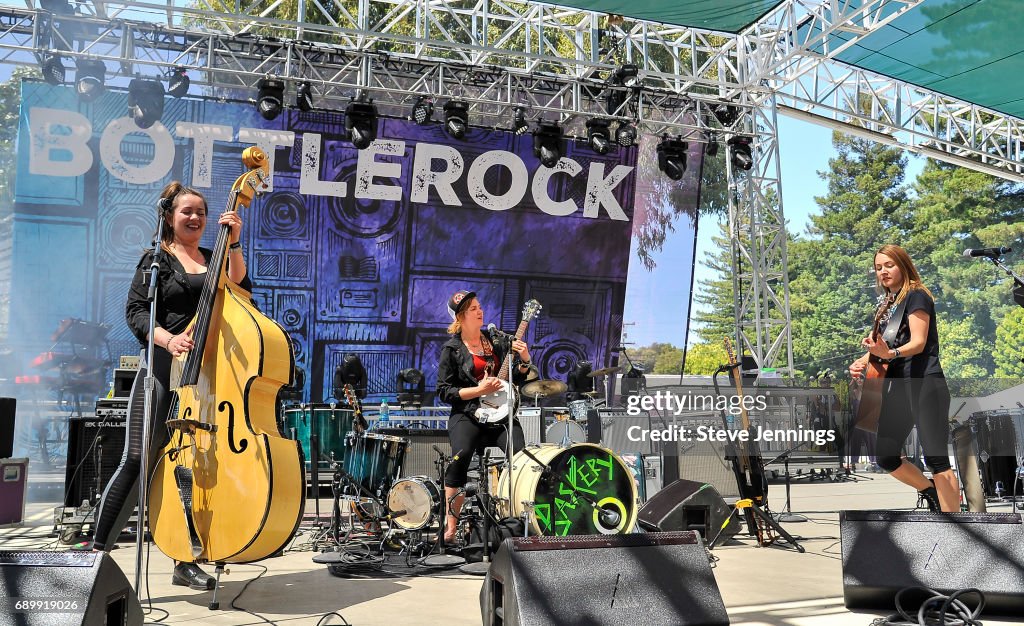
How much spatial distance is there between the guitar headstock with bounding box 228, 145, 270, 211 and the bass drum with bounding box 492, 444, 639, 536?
87.9 inches

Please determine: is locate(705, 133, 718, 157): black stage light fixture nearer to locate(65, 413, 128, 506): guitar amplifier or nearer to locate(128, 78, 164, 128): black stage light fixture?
locate(128, 78, 164, 128): black stage light fixture

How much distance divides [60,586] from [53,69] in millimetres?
8603

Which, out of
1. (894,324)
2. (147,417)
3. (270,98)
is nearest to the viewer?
(147,417)

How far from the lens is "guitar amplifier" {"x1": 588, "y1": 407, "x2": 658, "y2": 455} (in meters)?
6.12

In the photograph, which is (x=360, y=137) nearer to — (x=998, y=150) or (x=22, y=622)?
(x=22, y=622)

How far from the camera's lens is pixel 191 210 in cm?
395

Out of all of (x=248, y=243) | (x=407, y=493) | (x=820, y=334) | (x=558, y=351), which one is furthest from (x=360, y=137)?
(x=820, y=334)

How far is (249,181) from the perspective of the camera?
12.4ft

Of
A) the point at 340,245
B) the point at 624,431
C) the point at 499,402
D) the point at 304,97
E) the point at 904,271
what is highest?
the point at 304,97

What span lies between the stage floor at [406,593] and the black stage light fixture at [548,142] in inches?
260

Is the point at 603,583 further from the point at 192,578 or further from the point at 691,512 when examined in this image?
the point at 691,512

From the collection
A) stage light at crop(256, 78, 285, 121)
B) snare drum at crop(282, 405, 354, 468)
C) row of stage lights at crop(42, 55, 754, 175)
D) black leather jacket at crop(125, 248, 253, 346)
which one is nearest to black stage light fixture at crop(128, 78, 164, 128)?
row of stage lights at crop(42, 55, 754, 175)

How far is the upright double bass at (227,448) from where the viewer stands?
331cm

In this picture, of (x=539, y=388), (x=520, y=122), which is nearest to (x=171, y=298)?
(x=539, y=388)
